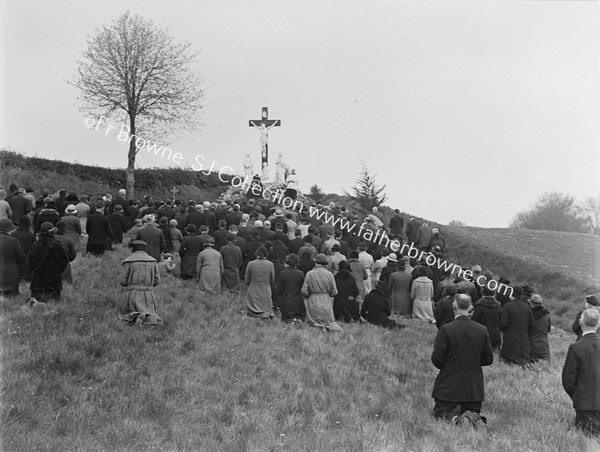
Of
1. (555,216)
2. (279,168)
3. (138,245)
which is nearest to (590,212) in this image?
(555,216)

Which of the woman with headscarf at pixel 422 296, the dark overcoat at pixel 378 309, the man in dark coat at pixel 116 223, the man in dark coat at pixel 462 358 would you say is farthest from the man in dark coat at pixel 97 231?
the man in dark coat at pixel 462 358

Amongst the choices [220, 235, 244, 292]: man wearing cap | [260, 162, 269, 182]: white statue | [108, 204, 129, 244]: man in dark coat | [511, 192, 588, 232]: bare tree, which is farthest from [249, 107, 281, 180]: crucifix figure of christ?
[511, 192, 588, 232]: bare tree

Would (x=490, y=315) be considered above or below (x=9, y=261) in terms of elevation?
above

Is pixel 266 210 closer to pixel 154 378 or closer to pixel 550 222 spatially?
pixel 154 378

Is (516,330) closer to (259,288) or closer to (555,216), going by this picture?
(259,288)

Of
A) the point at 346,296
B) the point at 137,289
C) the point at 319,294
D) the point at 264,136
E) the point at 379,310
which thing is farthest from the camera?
the point at 264,136

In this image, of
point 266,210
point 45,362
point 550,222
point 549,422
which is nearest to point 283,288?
point 45,362

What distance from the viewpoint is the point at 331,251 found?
16312 millimetres

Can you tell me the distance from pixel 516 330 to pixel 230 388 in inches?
247

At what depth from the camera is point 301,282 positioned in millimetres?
13383

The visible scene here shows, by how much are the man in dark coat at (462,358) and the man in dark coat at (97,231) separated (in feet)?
36.1

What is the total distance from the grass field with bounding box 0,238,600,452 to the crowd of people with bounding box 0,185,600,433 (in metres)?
0.51

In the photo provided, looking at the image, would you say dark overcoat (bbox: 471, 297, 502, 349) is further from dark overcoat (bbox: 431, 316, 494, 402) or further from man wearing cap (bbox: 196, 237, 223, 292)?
man wearing cap (bbox: 196, 237, 223, 292)

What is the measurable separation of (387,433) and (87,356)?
4763 mm
